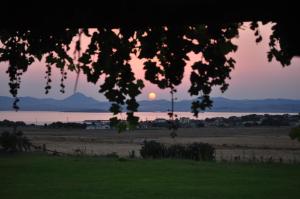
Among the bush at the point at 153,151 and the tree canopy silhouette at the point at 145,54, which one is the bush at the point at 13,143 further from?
the tree canopy silhouette at the point at 145,54

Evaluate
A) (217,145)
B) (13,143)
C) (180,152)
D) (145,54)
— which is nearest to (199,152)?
(180,152)

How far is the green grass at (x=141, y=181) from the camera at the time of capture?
494 inches

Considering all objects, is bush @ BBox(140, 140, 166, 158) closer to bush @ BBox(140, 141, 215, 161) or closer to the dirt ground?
bush @ BBox(140, 141, 215, 161)

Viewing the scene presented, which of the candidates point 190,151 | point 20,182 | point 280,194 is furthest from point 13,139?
point 280,194

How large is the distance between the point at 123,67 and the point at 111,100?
236 millimetres

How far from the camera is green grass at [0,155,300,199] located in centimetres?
1254

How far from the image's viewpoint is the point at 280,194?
12.6 metres

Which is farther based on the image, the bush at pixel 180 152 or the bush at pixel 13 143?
the bush at pixel 13 143

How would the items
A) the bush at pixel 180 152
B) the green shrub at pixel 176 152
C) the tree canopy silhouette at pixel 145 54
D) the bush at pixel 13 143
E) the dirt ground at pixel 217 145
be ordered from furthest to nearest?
the dirt ground at pixel 217 145
the bush at pixel 13 143
the green shrub at pixel 176 152
the bush at pixel 180 152
the tree canopy silhouette at pixel 145 54

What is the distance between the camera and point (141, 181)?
14766mm

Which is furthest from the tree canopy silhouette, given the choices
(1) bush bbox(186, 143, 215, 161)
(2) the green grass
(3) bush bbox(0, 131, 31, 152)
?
(3) bush bbox(0, 131, 31, 152)

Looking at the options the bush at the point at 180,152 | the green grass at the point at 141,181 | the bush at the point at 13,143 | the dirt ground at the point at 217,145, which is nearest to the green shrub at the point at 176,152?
the bush at the point at 180,152

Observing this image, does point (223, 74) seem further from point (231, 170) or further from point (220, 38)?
point (231, 170)

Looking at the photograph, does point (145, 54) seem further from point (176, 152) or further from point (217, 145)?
point (217, 145)
